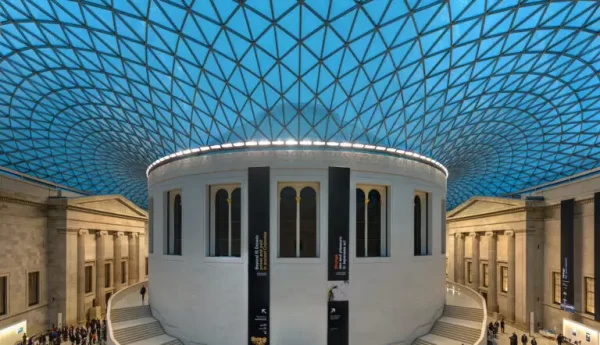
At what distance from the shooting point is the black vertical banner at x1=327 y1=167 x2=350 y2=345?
2711cm

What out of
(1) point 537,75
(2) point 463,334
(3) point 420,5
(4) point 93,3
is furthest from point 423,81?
(4) point 93,3

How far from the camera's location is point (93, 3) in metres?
21.3

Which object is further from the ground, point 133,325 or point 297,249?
point 297,249

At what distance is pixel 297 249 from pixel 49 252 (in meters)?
28.0

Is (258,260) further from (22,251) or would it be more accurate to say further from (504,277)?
(504,277)

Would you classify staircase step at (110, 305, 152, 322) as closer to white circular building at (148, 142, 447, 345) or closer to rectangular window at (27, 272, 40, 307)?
white circular building at (148, 142, 447, 345)

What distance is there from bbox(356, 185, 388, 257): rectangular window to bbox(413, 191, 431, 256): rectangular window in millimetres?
4269

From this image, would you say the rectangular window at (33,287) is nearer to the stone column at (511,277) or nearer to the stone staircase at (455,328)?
the stone staircase at (455,328)

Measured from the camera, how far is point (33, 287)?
37.9 meters

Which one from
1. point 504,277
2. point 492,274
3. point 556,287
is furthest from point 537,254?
point 492,274

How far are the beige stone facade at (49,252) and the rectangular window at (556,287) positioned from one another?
47864 mm

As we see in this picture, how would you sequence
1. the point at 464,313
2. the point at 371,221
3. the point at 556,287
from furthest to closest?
the point at 556,287, the point at 464,313, the point at 371,221

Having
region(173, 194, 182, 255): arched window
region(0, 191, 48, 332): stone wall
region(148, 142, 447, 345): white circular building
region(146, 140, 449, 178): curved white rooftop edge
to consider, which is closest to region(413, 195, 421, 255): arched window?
region(148, 142, 447, 345): white circular building

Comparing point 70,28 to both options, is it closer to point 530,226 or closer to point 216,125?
point 216,125
